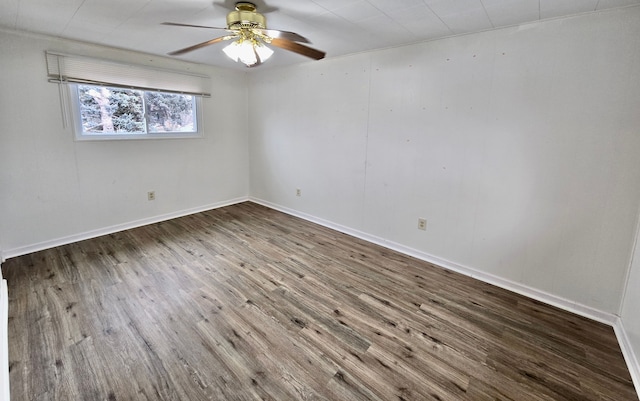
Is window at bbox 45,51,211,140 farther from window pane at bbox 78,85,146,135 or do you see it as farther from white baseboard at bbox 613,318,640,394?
white baseboard at bbox 613,318,640,394

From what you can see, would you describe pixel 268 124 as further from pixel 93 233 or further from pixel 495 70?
pixel 495 70

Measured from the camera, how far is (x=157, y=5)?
2.07m

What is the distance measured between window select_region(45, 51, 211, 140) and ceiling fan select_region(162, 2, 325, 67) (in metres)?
1.76

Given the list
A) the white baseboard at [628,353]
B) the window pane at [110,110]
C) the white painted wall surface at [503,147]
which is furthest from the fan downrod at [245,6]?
the white baseboard at [628,353]

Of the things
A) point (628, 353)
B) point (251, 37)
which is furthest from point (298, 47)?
Answer: point (628, 353)

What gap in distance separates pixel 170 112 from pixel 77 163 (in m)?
1.29

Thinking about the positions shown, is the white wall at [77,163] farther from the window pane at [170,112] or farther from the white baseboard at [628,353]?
the white baseboard at [628,353]

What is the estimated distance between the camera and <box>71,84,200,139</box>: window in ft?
10.8

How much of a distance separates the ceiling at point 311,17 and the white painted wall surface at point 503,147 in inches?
8.8

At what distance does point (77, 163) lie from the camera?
3287 mm

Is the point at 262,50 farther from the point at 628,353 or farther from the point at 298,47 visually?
the point at 628,353

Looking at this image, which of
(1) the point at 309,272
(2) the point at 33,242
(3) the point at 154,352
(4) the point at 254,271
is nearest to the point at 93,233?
(2) the point at 33,242

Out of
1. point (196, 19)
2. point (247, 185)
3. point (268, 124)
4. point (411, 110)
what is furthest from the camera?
point (247, 185)

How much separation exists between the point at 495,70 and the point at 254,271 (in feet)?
8.96
